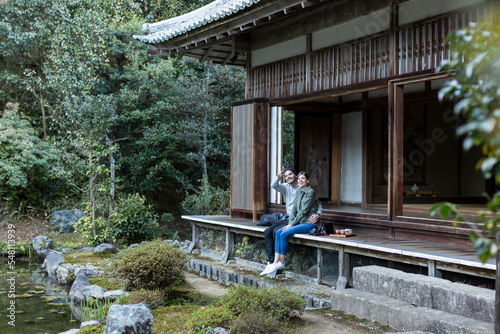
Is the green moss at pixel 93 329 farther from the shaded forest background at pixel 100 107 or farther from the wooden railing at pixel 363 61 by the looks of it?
the shaded forest background at pixel 100 107

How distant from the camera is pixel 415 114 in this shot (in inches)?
450

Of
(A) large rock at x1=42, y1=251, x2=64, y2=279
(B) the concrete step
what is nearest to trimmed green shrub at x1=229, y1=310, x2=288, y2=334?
(B) the concrete step

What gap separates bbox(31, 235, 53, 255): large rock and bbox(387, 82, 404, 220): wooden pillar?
8255 millimetres

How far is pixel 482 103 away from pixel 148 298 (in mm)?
5592

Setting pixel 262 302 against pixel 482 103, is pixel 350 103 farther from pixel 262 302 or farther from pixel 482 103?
pixel 482 103

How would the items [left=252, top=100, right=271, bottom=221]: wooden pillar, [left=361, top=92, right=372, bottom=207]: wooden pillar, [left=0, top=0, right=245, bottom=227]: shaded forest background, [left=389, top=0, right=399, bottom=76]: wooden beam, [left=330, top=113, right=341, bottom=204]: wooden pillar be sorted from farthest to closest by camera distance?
[left=0, top=0, right=245, bottom=227]: shaded forest background, [left=330, top=113, right=341, bottom=204]: wooden pillar, [left=361, top=92, right=372, bottom=207]: wooden pillar, [left=252, top=100, right=271, bottom=221]: wooden pillar, [left=389, top=0, right=399, bottom=76]: wooden beam

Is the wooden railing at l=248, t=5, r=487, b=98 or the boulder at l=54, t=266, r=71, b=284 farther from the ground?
the wooden railing at l=248, t=5, r=487, b=98

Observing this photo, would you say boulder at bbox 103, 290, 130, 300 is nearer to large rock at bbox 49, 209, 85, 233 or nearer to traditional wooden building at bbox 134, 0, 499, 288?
traditional wooden building at bbox 134, 0, 499, 288

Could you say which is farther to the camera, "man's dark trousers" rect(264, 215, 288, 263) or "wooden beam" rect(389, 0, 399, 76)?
"man's dark trousers" rect(264, 215, 288, 263)

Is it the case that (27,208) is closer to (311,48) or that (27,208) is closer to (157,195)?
(157,195)

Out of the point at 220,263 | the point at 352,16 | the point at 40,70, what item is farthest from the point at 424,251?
the point at 40,70

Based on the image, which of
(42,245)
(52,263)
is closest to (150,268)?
(52,263)

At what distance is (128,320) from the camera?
469 centimetres

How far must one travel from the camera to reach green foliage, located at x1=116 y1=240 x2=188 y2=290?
6867 mm
